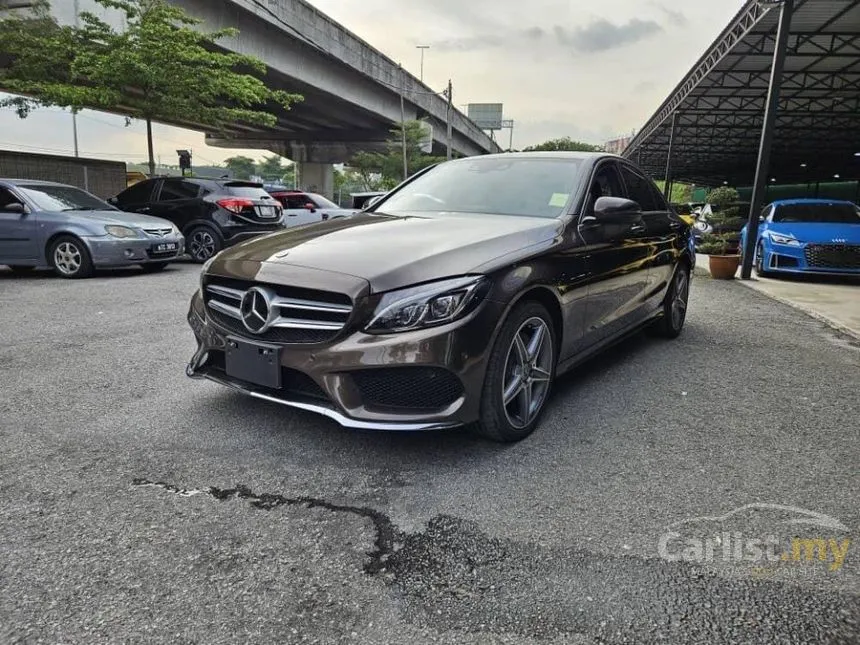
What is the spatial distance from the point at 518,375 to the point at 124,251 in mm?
7420

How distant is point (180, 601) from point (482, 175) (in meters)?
3.21

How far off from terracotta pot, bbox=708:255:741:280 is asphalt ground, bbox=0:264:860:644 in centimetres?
703

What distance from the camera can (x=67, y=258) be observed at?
859 cm

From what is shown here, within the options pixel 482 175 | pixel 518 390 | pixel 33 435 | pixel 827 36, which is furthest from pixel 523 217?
pixel 827 36

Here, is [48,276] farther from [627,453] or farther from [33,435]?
[627,453]

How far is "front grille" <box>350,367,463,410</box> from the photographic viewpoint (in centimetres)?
268

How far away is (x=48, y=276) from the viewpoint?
891 cm

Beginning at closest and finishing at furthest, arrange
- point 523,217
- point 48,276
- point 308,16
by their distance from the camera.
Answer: point 523,217 < point 48,276 < point 308,16

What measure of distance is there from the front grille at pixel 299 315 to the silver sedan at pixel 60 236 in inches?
261

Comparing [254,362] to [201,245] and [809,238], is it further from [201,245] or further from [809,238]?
[809,238]

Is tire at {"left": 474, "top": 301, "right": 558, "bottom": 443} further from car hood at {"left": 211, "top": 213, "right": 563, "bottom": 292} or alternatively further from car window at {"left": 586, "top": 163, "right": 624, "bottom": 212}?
car window at {"left": 586, "top": 163, "right": 624, "bottom": 212}

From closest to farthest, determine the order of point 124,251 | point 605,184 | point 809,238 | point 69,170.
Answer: point 605,184
point 124,251
point 809,238
point 69,170

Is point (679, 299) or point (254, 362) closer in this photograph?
point (254, 362)

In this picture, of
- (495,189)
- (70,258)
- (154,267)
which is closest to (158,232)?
(154,267)
